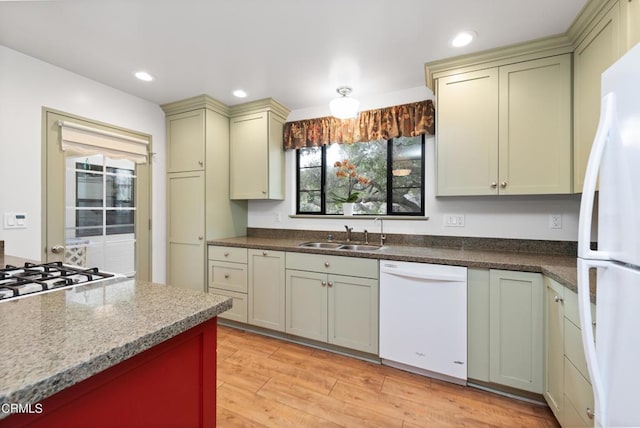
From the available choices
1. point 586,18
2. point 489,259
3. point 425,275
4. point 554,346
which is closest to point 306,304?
point 425,275

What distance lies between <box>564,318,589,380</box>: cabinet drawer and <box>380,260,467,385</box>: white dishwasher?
0.55 meters

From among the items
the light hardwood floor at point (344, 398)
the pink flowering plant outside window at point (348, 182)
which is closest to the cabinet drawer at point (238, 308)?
the light hardwood floor at point (344, 398)

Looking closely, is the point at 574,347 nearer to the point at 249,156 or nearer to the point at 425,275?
the point at 425,275

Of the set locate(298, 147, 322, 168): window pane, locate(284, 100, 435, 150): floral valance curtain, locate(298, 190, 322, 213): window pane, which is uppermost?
locate(284, 100, 435, 150): floral valance curtain

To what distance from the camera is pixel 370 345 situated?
225cm

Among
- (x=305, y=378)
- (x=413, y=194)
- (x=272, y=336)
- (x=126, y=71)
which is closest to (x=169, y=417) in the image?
(x=305, y=378)

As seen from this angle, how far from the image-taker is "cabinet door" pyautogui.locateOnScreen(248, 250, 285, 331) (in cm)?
263

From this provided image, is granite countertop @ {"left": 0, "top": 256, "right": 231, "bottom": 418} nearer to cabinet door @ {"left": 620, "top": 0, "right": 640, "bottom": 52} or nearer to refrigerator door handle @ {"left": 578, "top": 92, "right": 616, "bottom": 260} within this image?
refrigerator door handle @ {"left": 578, "top": 92, "right": 616, "bottom": 260}

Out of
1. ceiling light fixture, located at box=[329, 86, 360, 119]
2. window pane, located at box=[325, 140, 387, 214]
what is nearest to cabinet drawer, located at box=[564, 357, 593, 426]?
window pane, located at box=[325, 140, 387, 214]

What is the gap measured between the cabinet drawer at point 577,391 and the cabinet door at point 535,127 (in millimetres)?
1139

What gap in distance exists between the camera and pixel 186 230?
3090mm

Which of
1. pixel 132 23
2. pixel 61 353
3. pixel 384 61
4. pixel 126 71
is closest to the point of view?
pixel 61 353

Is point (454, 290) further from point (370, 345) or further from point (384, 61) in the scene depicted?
point (384, 61)

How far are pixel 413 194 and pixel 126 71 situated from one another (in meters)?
2.80
